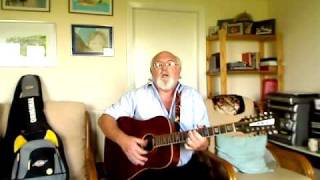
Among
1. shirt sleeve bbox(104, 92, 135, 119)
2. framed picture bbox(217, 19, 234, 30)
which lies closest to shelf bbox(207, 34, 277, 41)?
framed picture bbox(217, 19, 234, 30)

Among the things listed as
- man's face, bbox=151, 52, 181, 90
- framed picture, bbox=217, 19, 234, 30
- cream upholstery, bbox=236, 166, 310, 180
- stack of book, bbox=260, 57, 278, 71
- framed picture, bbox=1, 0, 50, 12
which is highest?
framed picture, bbox=1, 0, 50, 12

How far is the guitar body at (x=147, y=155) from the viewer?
1.88m

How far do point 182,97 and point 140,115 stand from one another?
307mm

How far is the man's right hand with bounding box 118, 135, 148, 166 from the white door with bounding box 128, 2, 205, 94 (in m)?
1.04

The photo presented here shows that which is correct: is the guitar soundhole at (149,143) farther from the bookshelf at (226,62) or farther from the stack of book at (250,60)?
the stack of book at (250,60)

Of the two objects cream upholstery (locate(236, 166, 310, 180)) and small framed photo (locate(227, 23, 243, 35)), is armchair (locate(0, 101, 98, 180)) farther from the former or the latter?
small framed photo (locate(227, 23, 243, 35))

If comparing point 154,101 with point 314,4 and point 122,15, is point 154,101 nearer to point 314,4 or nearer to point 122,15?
point 122,15

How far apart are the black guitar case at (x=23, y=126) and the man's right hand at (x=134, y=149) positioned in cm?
55

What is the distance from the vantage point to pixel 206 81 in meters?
3.05

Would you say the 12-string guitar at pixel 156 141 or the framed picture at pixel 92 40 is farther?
the framed picture at pixel 92 40

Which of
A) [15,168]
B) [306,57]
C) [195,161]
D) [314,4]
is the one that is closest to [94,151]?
[15,168]

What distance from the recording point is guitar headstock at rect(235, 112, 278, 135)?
1670mm

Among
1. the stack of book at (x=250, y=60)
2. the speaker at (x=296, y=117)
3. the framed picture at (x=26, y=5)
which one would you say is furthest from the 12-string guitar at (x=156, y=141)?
the stack of book at (x=250, y=60)

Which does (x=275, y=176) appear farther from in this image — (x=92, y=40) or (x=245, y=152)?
(x=92, y=40)
